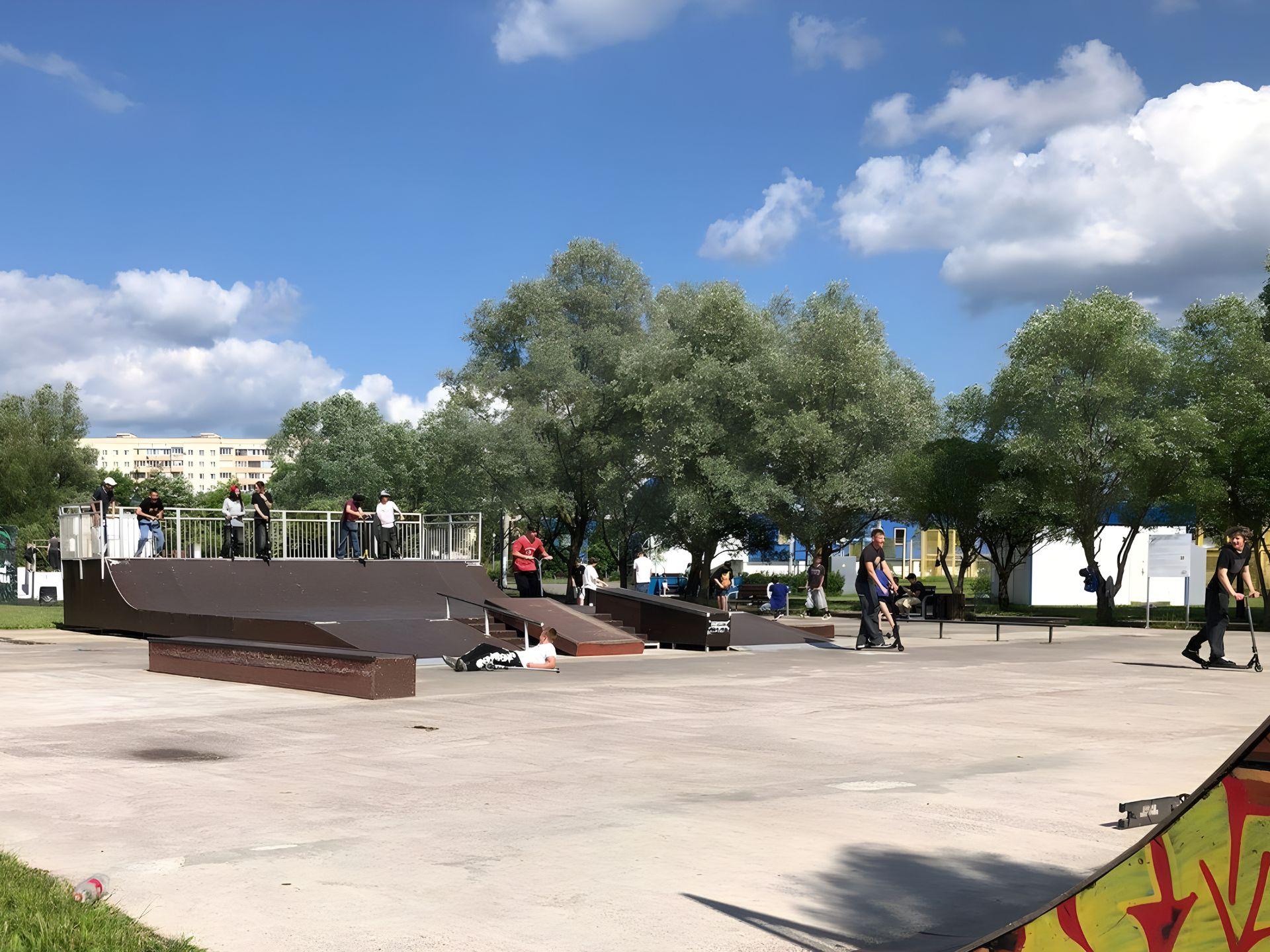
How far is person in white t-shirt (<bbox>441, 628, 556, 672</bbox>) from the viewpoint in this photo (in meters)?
15.8

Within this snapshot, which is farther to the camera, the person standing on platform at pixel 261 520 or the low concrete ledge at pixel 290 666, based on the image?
the person standing on platform at pixel 261 520

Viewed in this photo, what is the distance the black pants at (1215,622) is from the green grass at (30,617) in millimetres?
21355

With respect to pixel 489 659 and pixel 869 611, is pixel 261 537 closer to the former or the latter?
pixel 489 659

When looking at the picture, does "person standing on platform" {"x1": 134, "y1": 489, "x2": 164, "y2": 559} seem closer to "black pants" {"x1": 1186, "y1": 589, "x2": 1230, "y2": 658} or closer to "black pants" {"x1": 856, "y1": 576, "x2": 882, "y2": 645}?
"black pants" {"x1": 856, "y1": 576, "x2": 882, "y2": 645}

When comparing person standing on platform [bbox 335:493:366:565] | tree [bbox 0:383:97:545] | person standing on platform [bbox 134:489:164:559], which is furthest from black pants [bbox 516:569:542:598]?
tree [bbox 0:383:97:545]

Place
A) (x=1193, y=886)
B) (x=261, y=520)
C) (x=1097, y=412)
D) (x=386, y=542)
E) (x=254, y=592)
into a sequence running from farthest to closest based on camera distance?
(x=1097, y=412) < (x=386, y=542) < (x=261, y=520) < (x=254, y=592) < (x=1193, y=886)

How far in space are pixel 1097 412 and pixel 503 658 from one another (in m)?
23.2

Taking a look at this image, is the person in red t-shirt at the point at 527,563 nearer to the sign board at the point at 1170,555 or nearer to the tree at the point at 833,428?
the sign board at the point at 1170,555

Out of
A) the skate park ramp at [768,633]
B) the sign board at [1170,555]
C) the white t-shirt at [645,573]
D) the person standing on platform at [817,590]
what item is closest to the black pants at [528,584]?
the skate park ramp at [768,633]

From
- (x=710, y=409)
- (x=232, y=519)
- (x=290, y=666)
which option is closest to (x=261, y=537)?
(x=232, y=519)

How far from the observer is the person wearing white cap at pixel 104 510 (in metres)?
23.5

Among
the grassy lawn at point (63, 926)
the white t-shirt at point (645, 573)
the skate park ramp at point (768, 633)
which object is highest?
the grassy lawn at point (63, 926)

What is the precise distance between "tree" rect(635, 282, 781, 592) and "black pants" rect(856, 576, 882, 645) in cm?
1674

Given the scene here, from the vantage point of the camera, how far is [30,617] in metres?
28.1
